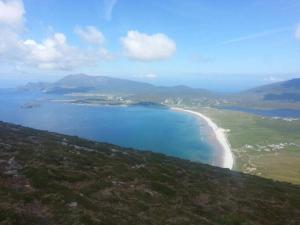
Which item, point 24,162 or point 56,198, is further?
point 24,162

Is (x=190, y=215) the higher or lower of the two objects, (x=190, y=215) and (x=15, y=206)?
the lower

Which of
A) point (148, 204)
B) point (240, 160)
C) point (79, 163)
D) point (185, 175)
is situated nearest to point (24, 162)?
point (79, 163)

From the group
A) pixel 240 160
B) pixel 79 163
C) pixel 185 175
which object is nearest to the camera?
pixel 79 163

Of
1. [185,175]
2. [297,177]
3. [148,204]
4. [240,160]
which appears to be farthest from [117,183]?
[240,160]

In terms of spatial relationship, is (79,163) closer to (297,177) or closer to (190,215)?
(190,215)

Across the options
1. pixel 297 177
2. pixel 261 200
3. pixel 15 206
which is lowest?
pixel 297 177

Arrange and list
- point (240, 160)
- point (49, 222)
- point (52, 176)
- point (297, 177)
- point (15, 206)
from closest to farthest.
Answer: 1. point (49, 222)
2. point (15, 206)
3. point (52, 176)
4. point (297, 177)
5. point (240, 160)
